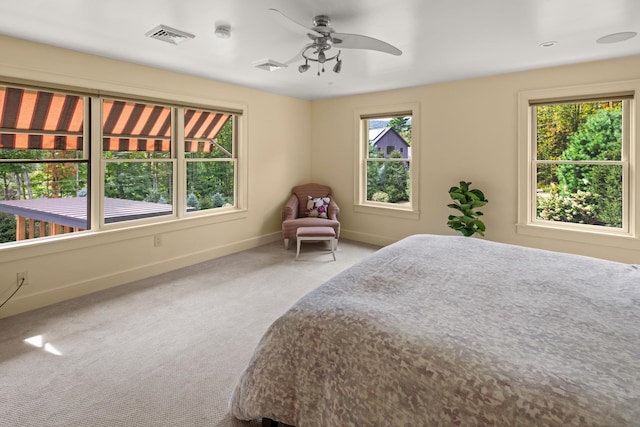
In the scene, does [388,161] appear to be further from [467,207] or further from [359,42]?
[359,42]

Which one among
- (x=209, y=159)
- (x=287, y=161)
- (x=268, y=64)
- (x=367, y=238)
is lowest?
(x=367, y=238)

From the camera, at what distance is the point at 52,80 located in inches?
126

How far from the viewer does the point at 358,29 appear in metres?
2.87

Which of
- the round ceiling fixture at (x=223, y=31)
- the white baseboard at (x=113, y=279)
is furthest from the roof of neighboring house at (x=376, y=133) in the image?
the round ceiling fixture at (x=223, y=31)

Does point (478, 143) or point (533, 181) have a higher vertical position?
point (478, 143)

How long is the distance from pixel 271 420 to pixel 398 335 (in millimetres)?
760

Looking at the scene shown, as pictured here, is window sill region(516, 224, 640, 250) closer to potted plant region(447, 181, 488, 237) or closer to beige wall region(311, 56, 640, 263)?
beige wall region(311, 56, 640, 263)

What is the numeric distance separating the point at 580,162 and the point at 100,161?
204 inches

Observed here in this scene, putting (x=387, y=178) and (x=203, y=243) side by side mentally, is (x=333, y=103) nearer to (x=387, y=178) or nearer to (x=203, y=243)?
(x=387, y=178)

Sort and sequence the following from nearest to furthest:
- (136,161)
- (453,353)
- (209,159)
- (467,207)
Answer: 1. (453,353)
2. (136,161)
3. (467,207)
4. (209,159)

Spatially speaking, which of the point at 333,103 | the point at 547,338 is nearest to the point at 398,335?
the point at 547,338

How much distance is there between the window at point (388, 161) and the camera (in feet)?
17.1

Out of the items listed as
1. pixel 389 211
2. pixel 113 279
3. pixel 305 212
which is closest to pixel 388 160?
pixel 389 211

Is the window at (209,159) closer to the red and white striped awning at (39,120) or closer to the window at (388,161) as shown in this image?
the red and white striped awning at (39,120)
